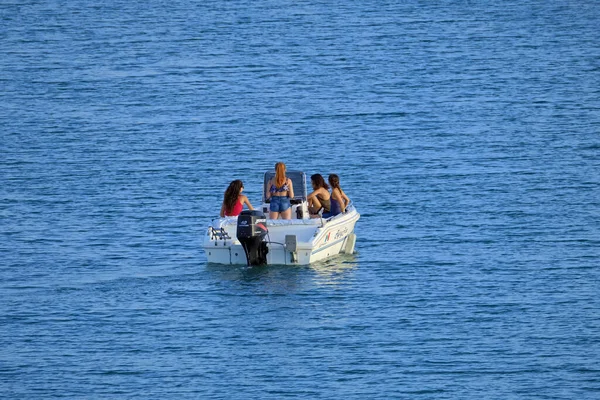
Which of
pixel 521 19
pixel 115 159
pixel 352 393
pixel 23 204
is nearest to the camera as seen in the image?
pixel 352 393

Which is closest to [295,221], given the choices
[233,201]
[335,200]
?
[233,201]

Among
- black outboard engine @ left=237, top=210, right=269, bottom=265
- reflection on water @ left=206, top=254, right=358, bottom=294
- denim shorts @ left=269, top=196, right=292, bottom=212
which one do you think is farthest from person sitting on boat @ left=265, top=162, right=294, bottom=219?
reflection on water @ left=206, top=254, right=358, bottom=294

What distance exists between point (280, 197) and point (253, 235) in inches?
66.5

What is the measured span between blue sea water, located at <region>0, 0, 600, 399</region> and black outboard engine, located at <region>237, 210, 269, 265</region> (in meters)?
0.47

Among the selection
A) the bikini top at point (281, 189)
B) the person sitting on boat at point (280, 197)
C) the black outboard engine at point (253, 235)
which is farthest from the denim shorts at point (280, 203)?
the black outboard engine at point (253, 235)

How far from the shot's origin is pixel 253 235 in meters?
25.3

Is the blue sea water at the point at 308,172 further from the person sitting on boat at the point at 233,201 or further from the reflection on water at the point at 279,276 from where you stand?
the person sitting on boat at the point at 233,201

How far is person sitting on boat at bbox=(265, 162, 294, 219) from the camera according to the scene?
26.7 m

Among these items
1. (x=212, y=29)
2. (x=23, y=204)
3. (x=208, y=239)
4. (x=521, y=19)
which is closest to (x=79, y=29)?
(x=212, y=29)

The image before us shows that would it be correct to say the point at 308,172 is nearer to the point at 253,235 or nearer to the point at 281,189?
the point at 281,189

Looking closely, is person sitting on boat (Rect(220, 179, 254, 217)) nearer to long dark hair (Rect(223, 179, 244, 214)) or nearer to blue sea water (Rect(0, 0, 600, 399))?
long dark hair (Rect(223, 179, 244, 214))

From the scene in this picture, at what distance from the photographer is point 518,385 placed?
2047 centimetres

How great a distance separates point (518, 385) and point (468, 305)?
4410 millimetres

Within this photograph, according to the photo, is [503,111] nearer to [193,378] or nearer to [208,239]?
[208,239]
